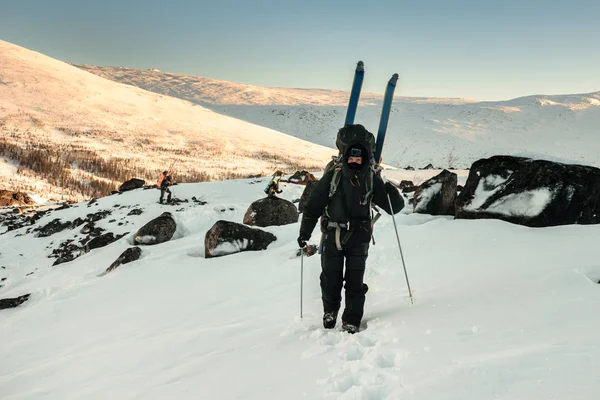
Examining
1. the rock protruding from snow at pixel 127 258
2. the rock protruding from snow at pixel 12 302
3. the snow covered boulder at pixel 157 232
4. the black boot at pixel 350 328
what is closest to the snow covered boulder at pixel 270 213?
the snow covered boulder at pixel 157 232

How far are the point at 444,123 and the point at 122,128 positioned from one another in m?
64.3

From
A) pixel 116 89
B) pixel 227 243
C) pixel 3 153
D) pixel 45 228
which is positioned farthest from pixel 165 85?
pixel 227 243

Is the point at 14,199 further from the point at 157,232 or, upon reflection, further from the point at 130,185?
the point at 157,232

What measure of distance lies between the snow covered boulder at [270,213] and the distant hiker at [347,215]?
8.71m

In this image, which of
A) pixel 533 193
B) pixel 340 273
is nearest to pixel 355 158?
pixel 340 273

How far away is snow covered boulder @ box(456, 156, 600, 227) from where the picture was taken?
5566mm

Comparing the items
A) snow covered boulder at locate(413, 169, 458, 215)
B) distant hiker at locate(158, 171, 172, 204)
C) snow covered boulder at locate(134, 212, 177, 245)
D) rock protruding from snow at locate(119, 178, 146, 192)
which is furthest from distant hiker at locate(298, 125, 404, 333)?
rock protruding from snow at locate(119, 178, 146, 192)

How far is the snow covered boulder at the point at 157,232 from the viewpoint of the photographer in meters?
12.0

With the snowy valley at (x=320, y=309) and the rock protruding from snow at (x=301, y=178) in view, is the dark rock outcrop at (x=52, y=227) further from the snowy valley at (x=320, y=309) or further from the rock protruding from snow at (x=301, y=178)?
the rock protruding from snow at (x=301, y=178)

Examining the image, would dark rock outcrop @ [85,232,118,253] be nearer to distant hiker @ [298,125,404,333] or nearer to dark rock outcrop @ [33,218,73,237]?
dark rock outcrop @ [33,218,73,237]

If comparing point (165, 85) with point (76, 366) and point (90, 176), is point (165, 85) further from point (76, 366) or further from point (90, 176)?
point (76, 366)

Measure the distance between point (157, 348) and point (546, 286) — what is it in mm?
4493

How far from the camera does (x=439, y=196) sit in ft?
29.6

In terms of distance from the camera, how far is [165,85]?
135 m
